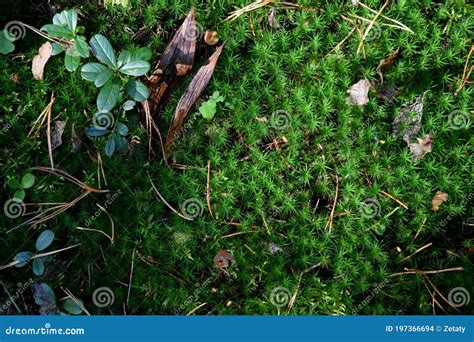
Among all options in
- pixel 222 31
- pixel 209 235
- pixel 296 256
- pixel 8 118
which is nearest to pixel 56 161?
pixel 8 118

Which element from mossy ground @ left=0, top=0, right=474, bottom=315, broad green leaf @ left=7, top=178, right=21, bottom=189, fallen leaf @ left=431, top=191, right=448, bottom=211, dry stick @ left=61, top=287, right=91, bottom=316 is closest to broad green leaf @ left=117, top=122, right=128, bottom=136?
mossy ground @ left=0, top=0, right=474, bottom=315

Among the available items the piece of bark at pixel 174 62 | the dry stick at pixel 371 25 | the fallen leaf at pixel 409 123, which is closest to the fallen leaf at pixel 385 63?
the dry stick at pixel 371 25

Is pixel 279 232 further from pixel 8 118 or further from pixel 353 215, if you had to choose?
pixel 8 118

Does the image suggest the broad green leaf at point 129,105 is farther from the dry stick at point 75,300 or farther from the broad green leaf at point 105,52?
the dry stick at point 75,300

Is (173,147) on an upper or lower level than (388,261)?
upper

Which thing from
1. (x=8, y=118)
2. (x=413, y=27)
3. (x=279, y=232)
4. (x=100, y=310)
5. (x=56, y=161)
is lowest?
(x=100, y=310)

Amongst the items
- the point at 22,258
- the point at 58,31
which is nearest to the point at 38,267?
the point at 22,258

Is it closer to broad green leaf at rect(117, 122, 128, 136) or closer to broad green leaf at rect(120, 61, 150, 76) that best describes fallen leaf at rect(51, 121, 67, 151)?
broad green leaf at rect(117, 122, 128, 136)
